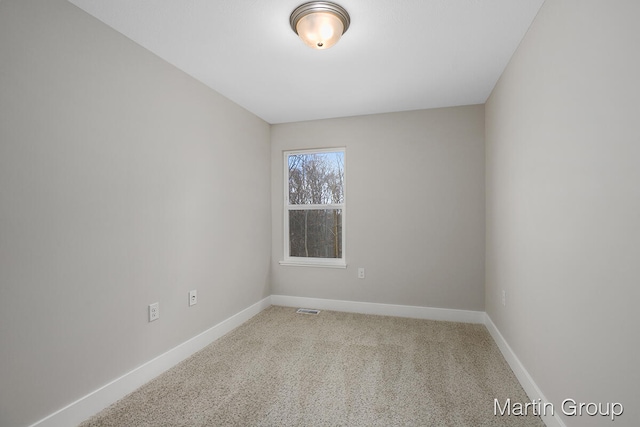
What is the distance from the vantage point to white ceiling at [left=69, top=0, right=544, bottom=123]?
5.87ft

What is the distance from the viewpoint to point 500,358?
252 cm

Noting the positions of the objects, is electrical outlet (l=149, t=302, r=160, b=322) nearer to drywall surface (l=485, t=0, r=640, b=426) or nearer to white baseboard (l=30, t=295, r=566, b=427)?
white baseboard (l=30, t=295, r=566, b=427)

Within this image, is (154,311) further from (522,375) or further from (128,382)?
(522,375)

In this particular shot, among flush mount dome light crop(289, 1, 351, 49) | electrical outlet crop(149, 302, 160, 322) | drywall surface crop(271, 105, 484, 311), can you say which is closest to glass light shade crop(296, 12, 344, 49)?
flush mount dome light crop(289, 1, 351, 49)

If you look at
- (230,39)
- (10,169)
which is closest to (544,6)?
(230,39)

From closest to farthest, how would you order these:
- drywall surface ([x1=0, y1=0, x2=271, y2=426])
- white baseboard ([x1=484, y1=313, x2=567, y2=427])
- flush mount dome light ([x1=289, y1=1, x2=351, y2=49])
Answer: drywall surface ([x1=0, y1=0, x2=271, y2=426])
white baseboard ([x1=484, y1=313, x2=567, y2=427])
flush mount dome light ([x1=289, y1=1, x2=351, y2=49])

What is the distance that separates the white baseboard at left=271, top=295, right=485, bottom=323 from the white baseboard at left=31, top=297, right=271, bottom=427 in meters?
0.95

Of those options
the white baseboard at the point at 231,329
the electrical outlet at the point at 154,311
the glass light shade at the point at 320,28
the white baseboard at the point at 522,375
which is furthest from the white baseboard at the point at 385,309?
the glass light shade at the point at 320,28

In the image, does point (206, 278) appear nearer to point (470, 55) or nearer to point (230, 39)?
point (230, 39)

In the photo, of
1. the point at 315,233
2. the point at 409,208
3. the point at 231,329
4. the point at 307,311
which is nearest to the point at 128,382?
the point at 231,329

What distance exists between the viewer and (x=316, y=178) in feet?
13.0

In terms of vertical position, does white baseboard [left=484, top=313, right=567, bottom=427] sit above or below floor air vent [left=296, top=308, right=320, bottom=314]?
above

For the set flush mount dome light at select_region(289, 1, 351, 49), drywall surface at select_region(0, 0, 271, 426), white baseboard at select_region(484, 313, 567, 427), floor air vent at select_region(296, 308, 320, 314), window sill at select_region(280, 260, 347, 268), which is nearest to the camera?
drywall surface at select_region(0, 0, 271, 426)

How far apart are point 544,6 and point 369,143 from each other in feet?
6.82
